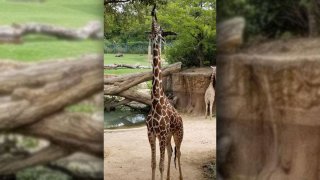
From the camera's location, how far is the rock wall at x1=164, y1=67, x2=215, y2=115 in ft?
35.0

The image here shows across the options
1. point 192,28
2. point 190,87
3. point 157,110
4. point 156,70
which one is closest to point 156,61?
point 156,70

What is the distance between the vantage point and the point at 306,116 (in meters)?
2.84

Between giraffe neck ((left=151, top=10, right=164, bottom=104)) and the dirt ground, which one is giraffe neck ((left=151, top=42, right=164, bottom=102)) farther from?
the dirt ground

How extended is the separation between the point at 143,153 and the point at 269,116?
4.29 meters

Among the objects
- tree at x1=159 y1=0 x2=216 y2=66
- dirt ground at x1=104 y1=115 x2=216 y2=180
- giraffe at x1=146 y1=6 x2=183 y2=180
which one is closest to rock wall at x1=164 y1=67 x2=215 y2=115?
tree at x1=159 y1=0 x2=216 y2=66

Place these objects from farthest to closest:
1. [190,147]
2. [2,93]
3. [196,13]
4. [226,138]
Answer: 1. [196,13]
2. [190,147]
3. [226,138]
4. [2,93]

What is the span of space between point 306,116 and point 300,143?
176mm

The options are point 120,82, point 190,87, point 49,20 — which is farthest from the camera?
point 190,87

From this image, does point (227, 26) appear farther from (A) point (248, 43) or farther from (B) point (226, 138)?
(B) point (226, 138)

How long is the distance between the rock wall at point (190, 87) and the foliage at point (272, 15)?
7731mm

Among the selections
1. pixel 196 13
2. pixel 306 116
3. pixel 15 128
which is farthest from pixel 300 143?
pixel 196 13

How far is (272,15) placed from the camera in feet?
9.45

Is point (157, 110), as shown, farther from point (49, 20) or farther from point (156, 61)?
point (49, 20)

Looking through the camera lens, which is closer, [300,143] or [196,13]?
[300,143]
